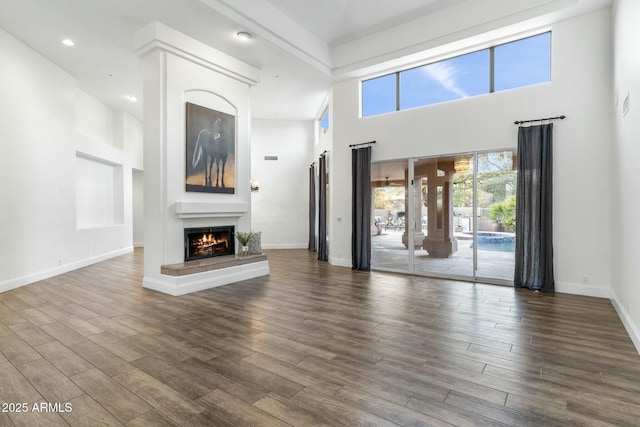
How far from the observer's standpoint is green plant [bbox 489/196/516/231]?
559 cm

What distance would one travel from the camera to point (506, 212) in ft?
18.6

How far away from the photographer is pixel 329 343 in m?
3.11

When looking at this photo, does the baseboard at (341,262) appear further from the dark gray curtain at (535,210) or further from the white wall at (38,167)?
the white wall at (38,167)

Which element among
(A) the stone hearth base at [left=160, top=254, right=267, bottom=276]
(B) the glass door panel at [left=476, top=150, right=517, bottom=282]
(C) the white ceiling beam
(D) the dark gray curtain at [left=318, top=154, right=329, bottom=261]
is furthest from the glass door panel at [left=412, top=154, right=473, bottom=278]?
(A) the stone hearth base at [left=160, top=254, right=267, bottom=276]

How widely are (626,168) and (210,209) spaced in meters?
5.89

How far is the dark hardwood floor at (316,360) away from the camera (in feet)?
6.67

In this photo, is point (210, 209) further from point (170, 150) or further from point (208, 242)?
point (170, 150)

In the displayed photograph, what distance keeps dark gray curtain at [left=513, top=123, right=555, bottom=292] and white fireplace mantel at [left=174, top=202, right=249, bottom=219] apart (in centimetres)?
503

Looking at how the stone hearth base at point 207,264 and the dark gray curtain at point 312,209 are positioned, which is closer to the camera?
the stone hearth base at point 207,264

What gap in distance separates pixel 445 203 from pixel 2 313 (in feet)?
23.3

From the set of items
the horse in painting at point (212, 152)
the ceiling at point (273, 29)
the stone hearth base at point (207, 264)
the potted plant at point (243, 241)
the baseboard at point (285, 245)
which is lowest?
the baseboard at point (285, 245)

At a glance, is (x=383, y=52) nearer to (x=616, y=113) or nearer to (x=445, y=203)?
(x=445, y=203)

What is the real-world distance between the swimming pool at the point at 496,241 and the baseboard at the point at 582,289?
86cm

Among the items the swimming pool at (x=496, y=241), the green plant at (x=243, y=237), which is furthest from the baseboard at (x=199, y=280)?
the swimming pool at (x=496, y=241)
